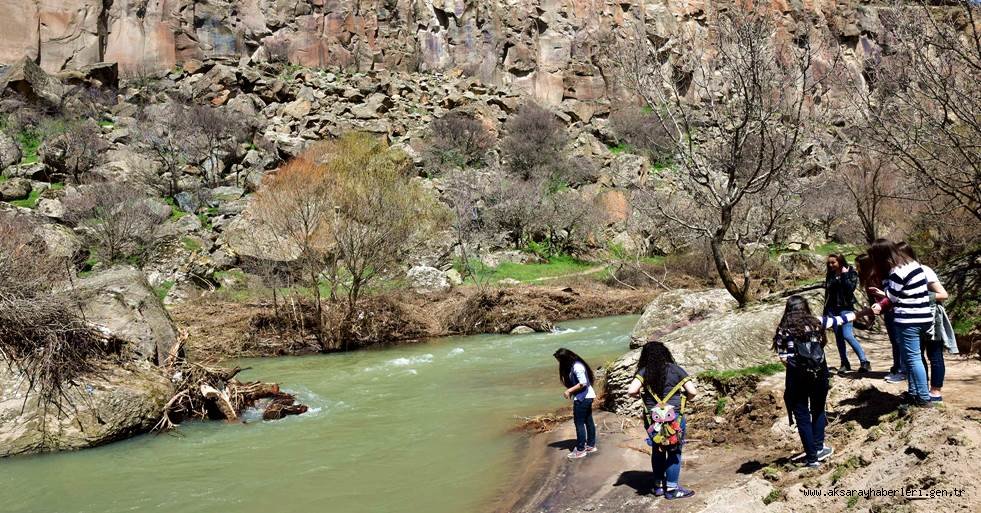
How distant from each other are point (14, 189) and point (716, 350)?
3816 cm

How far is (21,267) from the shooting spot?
1154 centimetres

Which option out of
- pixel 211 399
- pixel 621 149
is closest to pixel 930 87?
pixel 211 399

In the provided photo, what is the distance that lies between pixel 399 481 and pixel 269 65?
6146 cm

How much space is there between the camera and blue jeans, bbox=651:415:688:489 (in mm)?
5609

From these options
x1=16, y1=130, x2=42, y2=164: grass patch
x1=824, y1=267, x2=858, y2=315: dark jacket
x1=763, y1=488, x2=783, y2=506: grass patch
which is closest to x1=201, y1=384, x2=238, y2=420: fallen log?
x1=763, y1=488, x2=783, y2=506: grass patch

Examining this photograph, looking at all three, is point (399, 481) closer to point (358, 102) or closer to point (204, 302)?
point (204, 302)

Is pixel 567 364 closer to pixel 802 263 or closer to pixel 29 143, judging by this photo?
pixel 802 263

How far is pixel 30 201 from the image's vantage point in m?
33.7

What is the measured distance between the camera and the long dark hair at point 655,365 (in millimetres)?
5754

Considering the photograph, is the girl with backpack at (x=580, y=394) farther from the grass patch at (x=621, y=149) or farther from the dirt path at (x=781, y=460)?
the grass patch at (x=621, y=149)

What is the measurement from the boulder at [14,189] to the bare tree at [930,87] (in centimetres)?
3928

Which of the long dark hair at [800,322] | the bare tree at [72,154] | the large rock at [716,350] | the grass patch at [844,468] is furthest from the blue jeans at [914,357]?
the bare tree at [72,154]

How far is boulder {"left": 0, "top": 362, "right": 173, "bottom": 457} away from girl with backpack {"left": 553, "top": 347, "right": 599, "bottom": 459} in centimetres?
756

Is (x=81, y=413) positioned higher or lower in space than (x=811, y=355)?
lower
